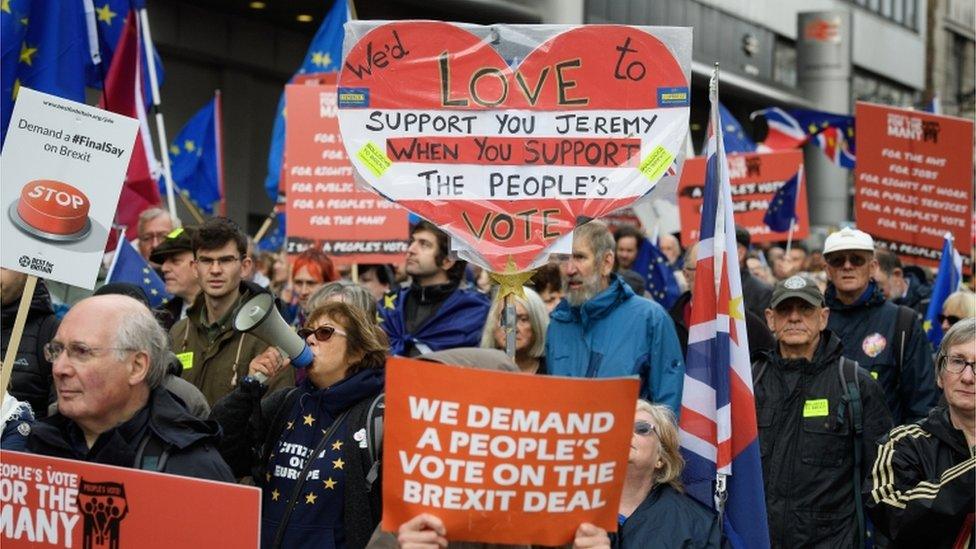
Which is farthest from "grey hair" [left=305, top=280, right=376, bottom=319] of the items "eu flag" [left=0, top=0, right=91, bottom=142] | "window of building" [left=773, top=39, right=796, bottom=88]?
"window of building" [left=773, top=39, right=796, bottom=88]

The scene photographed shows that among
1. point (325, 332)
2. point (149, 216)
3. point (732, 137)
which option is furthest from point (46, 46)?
point (732, 137)

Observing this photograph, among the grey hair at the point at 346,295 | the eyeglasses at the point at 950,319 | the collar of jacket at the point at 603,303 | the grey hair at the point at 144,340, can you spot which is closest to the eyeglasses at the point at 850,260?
the eyeglasses at the point at 950,319

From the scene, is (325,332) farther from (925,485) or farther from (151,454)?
(925,485)

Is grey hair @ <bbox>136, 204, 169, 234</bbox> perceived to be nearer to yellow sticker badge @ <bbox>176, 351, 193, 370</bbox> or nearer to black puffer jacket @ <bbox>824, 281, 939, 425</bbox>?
yellow sticker badge @ <bbox>176, 351, 193, 370</bbox>

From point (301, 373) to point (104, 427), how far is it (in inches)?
91.0

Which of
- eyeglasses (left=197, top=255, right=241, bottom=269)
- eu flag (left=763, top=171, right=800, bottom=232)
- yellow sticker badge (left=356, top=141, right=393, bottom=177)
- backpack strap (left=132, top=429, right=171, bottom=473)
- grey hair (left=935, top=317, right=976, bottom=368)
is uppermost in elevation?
eu flag (left=763, top=171, right=800, bottom=232)

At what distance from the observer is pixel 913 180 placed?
1123 centimetres

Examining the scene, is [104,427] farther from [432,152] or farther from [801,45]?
[801,45]

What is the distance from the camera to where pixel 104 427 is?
4.59m

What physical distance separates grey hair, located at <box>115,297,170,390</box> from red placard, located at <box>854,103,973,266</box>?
733 centimetres

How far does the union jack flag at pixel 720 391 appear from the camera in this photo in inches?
223

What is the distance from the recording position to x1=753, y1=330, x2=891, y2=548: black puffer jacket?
654 centimetres

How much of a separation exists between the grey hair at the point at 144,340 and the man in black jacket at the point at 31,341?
1953 millimetres

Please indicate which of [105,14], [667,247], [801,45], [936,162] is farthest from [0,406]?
[801,45]
